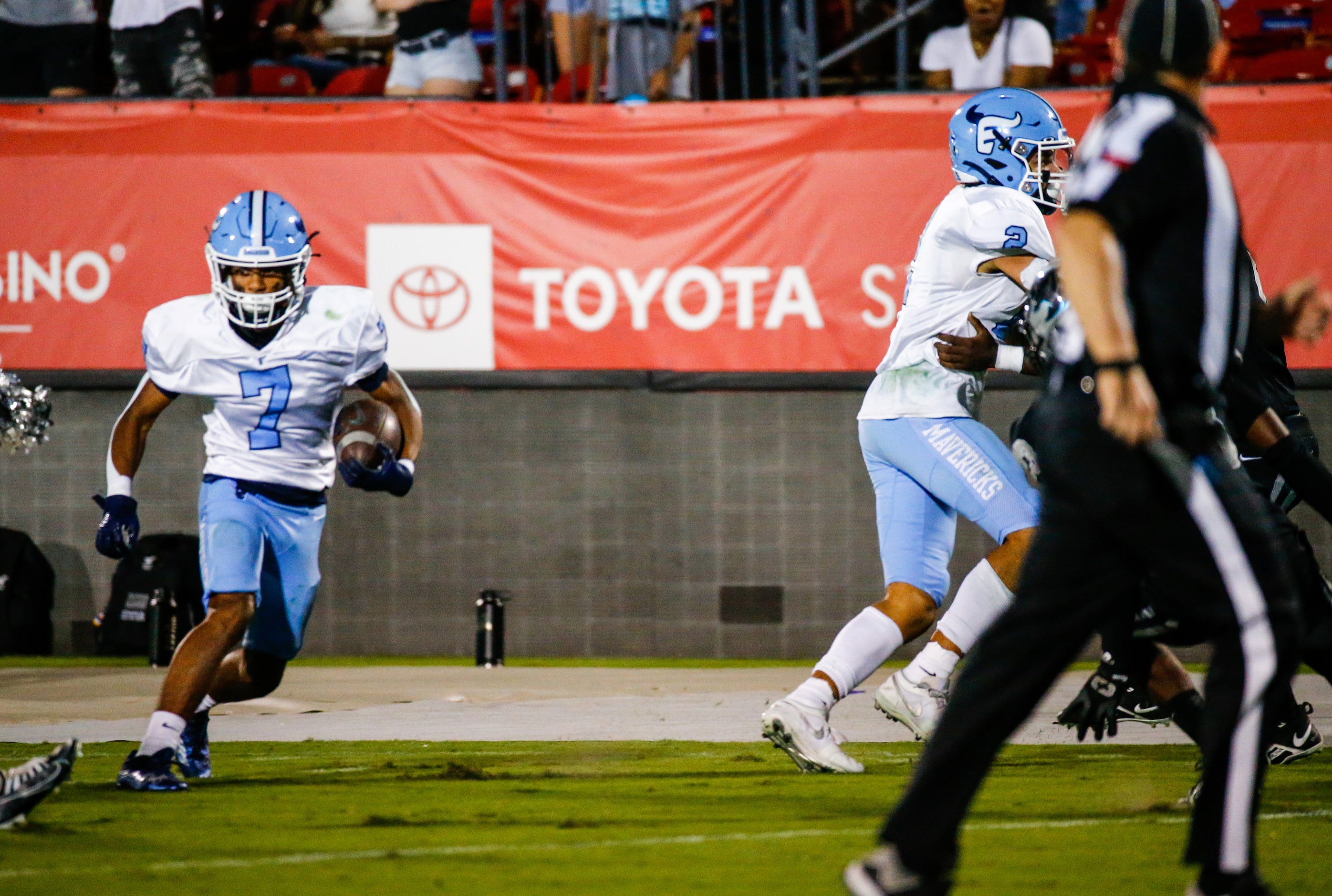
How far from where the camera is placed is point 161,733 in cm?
538

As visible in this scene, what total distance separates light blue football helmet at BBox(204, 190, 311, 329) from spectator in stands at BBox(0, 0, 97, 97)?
6.12 meters

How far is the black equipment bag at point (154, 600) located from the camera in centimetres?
1030

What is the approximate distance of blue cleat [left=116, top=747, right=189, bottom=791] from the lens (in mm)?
5379

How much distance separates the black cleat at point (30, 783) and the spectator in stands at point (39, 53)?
24.6 feet

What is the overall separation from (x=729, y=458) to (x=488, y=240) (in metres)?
1.93

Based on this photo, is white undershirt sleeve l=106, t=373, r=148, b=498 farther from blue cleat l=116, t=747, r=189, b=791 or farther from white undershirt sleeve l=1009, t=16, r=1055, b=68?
white undershirt sleeve l=1009, t=16, r=1055, b=68

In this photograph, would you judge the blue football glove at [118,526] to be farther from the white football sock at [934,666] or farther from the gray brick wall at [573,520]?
the gray brick wall at [573,520]

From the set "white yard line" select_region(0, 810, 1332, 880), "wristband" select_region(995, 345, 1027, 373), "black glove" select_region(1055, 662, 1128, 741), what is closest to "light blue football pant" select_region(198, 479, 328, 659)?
"white yard line" select_region(0, 810, 1332, 880)

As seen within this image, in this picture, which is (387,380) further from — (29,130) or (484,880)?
(29,130)

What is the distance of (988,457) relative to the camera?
565 cm

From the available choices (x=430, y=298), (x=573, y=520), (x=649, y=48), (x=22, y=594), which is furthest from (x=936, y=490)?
(x=22, y=594)

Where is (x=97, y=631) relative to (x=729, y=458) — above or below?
below

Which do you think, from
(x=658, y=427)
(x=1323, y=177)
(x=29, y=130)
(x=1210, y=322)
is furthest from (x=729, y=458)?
(x=1210, y=322)

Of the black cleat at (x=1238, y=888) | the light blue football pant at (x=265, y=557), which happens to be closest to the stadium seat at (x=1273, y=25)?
the light blue football pant at (x=265, y=557)
